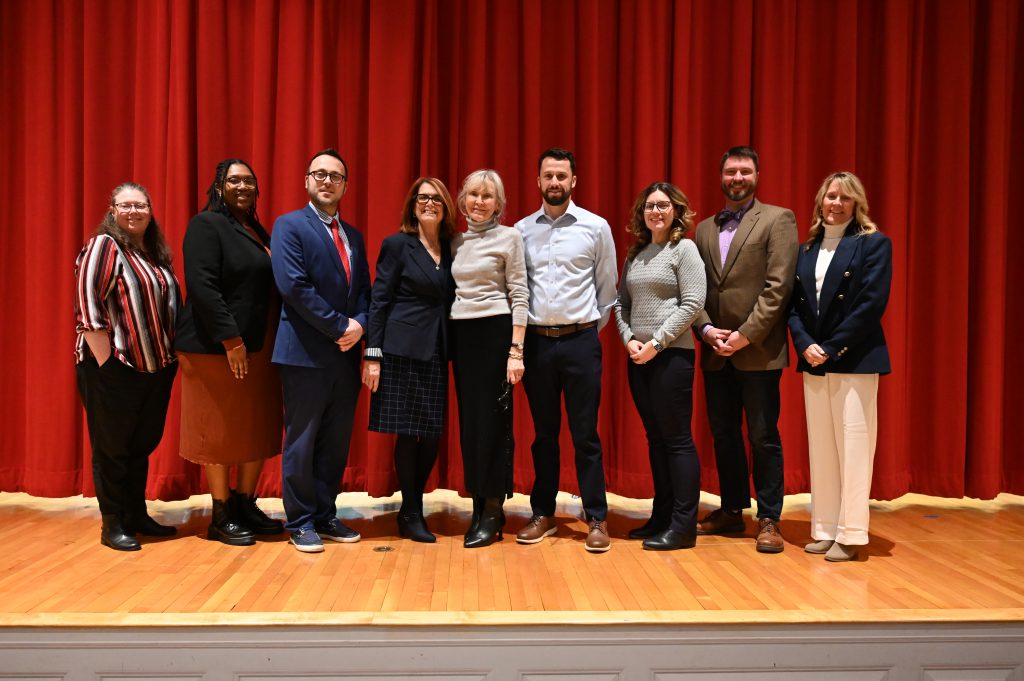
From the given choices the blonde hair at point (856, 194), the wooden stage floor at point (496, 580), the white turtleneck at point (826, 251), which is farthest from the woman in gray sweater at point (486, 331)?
the blonde hair at point (856, 194)

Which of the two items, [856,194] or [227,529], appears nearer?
[856,194]

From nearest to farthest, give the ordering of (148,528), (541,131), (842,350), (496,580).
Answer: (496,580) < (842,350) < (148,528) < (541,131)

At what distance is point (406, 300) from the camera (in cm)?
293

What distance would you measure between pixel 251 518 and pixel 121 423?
2.12 ft

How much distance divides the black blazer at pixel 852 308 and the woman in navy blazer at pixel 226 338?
2.07 meters

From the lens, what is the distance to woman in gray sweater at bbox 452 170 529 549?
2869mm

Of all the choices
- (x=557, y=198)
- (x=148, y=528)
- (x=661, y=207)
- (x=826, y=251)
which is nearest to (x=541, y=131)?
(x=557, y=198)

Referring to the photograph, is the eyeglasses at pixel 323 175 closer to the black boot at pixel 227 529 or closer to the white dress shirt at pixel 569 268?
the white dress shirt at pixel 569 268

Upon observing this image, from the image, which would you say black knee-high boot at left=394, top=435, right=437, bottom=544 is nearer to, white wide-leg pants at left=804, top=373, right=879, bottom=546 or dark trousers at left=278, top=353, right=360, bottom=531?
dark trousers at left=278, top=353, right=360, bottom=531

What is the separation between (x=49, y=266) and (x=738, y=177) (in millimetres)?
3236

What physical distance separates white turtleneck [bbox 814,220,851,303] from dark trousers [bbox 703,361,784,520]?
0.37 metres

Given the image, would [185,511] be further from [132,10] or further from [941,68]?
[941,68]

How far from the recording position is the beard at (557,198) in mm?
2932

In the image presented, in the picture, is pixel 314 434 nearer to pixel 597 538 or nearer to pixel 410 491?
pixel 410 491
